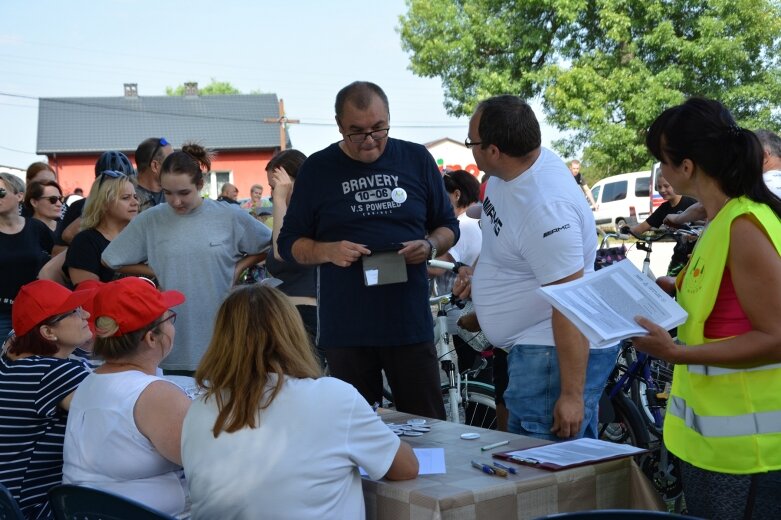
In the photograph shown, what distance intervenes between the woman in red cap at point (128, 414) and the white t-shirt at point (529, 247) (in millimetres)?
1175

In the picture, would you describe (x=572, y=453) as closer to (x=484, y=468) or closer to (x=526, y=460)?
(x=526, y=460)

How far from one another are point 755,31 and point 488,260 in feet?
72.1

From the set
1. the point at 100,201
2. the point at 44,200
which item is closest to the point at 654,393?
the point at 100,201

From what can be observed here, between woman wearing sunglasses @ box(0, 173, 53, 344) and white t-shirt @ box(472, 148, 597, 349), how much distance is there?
365 centimetres

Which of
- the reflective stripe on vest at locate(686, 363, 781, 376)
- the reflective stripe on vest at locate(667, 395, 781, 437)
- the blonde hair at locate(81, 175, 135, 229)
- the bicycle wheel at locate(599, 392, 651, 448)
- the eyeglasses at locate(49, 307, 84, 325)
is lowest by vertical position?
the bicycle wheel at locate(599, 392, 651, 448)

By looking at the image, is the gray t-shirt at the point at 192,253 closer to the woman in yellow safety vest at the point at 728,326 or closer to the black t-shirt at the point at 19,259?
the black t-shirt at the point at 19,259

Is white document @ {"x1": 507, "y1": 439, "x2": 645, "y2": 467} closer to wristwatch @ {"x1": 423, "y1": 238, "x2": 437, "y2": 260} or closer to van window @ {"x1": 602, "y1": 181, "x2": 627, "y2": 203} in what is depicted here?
wristwatch @ {"x1": 423, "y1": 238, "x2": 437, "y2": 260}

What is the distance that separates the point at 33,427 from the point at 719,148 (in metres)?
2.42

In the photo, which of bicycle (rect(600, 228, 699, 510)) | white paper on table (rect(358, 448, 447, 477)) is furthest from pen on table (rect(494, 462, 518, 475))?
bicycle (rect(600, 228, 699, 510))

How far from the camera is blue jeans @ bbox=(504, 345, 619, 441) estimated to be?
10.2ft

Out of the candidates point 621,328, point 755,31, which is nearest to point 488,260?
point 621,328

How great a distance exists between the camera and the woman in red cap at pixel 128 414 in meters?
2.73

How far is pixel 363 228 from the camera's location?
3955 mm

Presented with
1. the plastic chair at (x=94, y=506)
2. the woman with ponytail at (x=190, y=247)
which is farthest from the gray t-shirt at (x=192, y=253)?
the plastic chair at (x=94, y=506)
